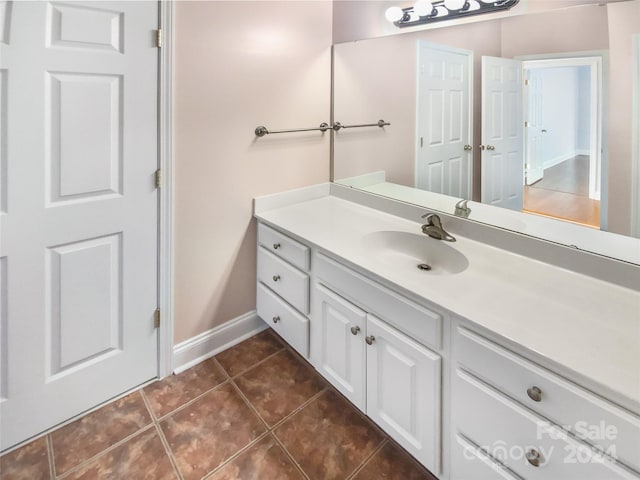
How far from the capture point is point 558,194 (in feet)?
4.73

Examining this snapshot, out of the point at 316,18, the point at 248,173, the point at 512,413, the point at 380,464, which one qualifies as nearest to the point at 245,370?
the point at 380,464

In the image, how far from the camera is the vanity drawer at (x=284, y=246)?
1.69m

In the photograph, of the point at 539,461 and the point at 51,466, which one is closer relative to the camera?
the point at 539,461

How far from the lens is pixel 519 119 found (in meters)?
1.50

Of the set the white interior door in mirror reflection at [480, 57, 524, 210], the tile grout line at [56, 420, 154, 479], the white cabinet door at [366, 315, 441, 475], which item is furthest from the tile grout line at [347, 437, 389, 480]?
the white interior door in mirror reflection at [480, 57, 524, 210]

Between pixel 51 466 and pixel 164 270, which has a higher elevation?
pixel 164 270

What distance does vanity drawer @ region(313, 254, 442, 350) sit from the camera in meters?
1.16

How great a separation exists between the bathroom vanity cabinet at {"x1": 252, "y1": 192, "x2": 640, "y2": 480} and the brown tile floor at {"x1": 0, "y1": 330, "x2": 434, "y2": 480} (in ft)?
0.61

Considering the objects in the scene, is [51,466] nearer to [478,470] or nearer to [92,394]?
[92,394]

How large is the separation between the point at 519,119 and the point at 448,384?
1079 mm

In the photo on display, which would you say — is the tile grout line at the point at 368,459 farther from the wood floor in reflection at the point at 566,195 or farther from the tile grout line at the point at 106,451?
the wood floor in reflection at the point at 566,195

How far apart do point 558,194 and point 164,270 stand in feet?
5.64

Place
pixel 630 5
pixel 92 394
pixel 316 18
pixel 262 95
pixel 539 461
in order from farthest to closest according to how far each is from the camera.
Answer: pixel 316 18 < pixel 262 95 < pixel 92 394 < pixel 630 5 < pixel 539 461

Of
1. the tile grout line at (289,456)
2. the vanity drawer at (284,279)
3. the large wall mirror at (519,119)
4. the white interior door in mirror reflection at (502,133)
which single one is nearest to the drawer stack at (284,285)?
the vanity drawer at (284,279)
